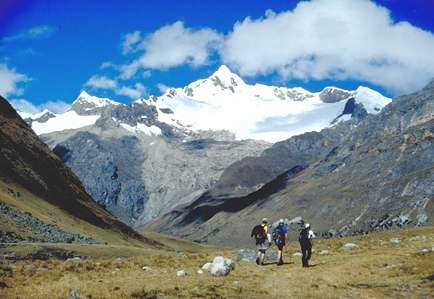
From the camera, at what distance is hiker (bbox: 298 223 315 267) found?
40.9 meters

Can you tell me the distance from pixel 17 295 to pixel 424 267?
22.1 metres

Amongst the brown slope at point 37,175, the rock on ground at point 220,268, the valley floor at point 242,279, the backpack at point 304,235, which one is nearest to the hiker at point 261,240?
the valley floor at point 242,279

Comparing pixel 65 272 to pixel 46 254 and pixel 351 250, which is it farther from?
pixel 46 254

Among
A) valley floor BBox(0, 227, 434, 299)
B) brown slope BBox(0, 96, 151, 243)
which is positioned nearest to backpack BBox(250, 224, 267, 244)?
valley floor BBox(0, 227, 434, 299)

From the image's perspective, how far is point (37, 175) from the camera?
175625mm

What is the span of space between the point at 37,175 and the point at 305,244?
145 metres

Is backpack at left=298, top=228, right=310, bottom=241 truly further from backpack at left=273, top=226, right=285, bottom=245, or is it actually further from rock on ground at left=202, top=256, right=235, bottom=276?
rock on ground at left=202, top=256, right=235, bottom=276

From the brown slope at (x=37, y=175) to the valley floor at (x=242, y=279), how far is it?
399ft

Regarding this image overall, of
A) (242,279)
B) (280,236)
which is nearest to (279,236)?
(280,236)

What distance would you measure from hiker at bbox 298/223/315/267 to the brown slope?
123 meters

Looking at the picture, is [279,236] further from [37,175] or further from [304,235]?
[37,175]

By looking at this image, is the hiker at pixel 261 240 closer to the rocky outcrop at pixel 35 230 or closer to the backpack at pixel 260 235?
the backpack at pixel 260 235

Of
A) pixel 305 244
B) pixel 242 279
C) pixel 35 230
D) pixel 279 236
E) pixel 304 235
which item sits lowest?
pixel 242 279

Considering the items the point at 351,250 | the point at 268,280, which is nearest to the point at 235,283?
the point at 268,280
